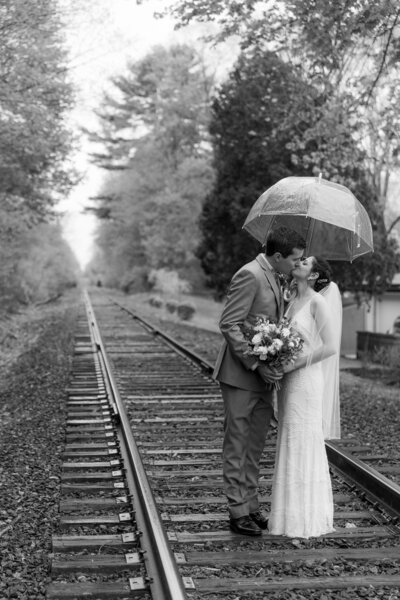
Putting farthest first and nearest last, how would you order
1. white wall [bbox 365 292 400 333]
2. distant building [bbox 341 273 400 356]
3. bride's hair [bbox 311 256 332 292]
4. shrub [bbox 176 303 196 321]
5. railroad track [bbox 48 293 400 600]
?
shrub [bbox 176 303 196 321]
white wall [bbox 365 292 400 333]
distant building [bbox 341 273 400 356]
bride's hair [bbox 311 256 332 292]
railroad track [bbox 48 293 400 600]

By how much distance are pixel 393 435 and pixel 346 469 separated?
2.35 metres

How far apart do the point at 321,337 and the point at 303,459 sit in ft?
2.56

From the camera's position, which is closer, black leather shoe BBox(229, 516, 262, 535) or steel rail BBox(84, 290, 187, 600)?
steel rail BBox(84, 290, 187, 600)

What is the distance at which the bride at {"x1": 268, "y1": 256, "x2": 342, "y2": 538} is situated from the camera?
16.8 ft

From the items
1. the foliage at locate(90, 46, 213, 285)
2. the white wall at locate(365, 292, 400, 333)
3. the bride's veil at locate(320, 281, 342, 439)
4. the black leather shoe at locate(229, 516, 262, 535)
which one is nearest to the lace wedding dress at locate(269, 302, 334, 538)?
the black leather shoe at locate(229, 516, 262, 535)

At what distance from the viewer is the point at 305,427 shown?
520 centimetres

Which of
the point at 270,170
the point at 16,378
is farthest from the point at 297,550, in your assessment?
the point at 270,170

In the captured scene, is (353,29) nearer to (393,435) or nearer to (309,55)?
(309,55)

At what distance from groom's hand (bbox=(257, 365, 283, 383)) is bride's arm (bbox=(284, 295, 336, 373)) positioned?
0.08 m

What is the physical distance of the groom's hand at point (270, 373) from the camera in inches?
198

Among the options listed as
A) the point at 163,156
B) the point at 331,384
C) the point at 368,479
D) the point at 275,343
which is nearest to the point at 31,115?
the point at 368,479

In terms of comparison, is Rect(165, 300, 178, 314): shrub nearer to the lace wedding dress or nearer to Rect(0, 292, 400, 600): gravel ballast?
Rect(0, 292, 400, 600): gravel ballast

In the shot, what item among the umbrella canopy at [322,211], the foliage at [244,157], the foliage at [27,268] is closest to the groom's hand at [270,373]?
the umbrella canopy at [322,211]

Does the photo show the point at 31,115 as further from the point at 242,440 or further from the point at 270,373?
the point at 270,373
